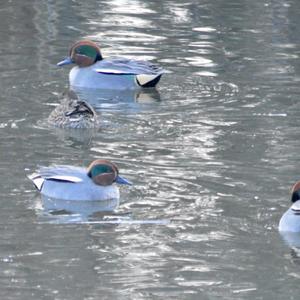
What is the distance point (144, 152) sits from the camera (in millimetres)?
13211

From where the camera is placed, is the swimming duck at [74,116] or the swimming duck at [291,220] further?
the swimming duck at [74,116]

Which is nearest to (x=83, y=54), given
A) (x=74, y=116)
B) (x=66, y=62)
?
(x=66, y=62)

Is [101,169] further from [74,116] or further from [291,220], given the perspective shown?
[74,116]

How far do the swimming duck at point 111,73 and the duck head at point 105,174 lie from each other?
499 centimetres

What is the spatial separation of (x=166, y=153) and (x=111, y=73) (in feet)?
13.1

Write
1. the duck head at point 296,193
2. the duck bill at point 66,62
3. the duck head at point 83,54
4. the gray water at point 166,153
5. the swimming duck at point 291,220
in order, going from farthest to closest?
the duck head at point 83,54 → the duck bill at point 66,62 → the duck head at point 296,193 → the swimming duck at point 291,220 → the gray water at point 166,153

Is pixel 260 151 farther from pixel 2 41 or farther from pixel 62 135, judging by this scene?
pixel 2 41

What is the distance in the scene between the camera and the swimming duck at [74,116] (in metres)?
14.5

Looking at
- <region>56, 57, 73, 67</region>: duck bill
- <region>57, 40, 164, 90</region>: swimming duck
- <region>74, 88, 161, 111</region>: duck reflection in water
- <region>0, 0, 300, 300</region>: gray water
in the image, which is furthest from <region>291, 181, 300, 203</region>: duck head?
<region>56, 57, 73, 67</region>: duck bill

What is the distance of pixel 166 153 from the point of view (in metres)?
13.2

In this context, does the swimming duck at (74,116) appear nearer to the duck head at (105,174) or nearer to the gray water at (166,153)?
the gray water at (166,153)

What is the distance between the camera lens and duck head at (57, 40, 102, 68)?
17266mm

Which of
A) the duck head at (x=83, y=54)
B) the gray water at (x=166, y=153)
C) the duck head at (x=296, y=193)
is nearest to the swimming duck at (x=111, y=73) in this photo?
the duck head at (x=83, y=54)

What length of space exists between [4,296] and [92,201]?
257cm
